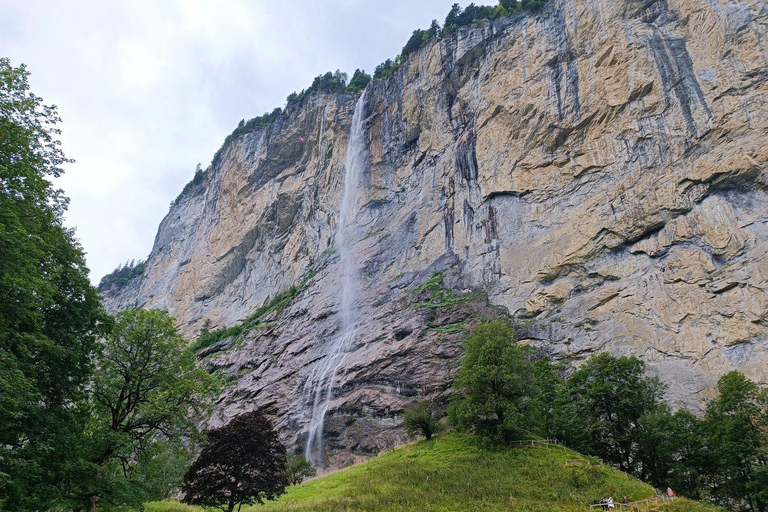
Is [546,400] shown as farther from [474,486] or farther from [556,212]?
[556,212]

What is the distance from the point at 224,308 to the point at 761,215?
207 feet

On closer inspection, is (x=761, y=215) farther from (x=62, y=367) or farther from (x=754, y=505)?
(x=62, y=367)

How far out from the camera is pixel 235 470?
1797 cm

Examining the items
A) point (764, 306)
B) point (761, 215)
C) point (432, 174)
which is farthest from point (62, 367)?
point (432, 174)

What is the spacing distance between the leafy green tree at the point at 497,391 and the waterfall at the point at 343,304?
13285 mm

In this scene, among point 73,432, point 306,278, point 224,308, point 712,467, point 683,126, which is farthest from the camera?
point 224,308

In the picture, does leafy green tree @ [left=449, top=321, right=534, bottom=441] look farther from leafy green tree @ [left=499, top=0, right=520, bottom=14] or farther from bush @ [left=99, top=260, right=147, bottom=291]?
bush @ [left=99, top=260, right=147, bottom=291]

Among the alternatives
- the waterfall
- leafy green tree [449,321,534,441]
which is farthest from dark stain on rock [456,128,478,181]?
leafy green tree [449,321,534,441]

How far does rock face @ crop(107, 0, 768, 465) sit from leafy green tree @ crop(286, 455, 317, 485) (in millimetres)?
2120

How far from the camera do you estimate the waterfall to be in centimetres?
3591

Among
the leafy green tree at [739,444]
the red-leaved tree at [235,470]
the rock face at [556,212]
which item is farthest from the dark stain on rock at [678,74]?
the red-leaved tree at [235,470]

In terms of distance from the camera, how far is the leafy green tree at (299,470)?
3008 centimetres

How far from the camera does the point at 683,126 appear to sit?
1366 inches

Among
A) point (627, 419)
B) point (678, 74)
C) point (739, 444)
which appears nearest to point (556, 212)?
point (678, 74)
